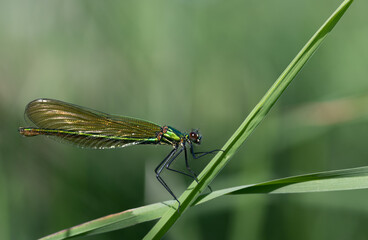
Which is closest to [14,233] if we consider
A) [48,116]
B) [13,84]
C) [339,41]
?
[48,116]

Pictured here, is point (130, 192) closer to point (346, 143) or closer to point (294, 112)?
point (294, 112)

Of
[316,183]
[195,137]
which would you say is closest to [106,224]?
[316,183]

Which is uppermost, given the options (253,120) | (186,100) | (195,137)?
(253,120)

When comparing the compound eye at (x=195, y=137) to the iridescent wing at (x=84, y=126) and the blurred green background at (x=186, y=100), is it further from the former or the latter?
the blurred green background at (x=186, y=100)

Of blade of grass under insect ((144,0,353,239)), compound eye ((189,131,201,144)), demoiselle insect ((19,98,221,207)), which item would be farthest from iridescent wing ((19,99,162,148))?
blade of grass under insect ((144,0,353,239))

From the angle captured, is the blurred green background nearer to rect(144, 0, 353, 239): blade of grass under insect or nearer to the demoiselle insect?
the demoiselle insect

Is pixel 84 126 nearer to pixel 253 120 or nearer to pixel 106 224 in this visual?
pixel 106 224

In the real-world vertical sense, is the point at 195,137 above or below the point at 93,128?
below
